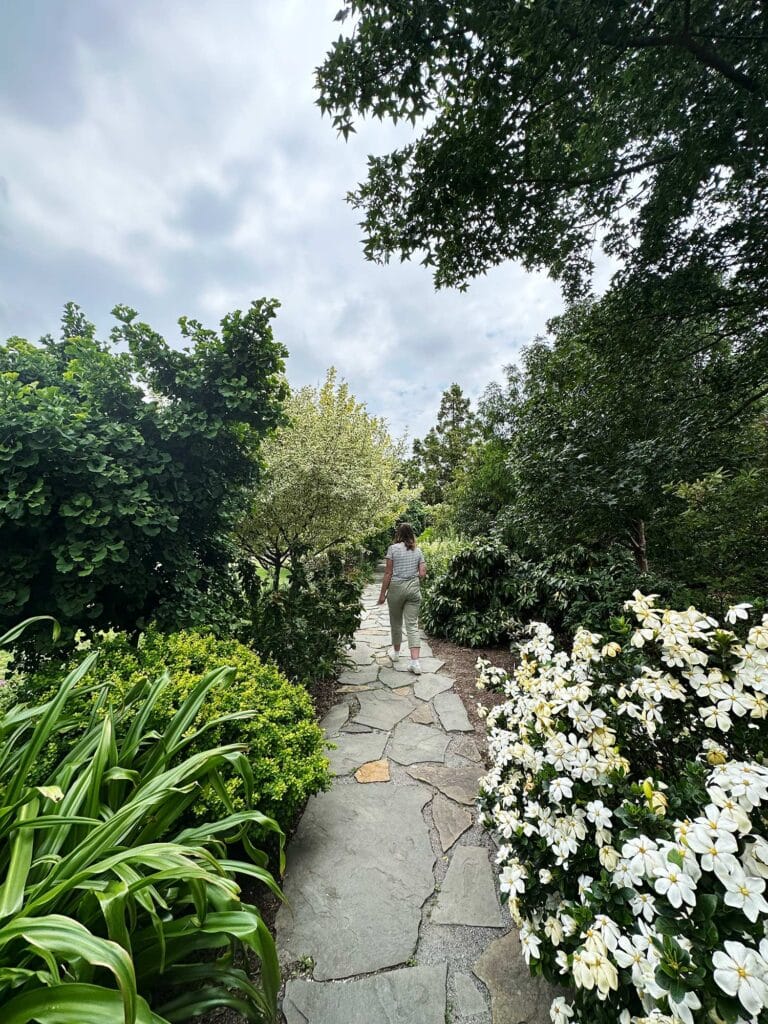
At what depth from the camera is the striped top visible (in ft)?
13.9

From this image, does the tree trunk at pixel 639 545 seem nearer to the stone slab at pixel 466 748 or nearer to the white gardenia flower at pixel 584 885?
the stone slab at pixel 466 748

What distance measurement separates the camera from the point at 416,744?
9.26 feet

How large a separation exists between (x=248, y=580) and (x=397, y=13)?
14.0 feet

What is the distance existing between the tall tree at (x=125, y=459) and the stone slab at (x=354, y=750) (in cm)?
149

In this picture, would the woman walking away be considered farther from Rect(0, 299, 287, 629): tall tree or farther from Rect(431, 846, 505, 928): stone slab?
Rect(431, 846, 505, 928): stone slab

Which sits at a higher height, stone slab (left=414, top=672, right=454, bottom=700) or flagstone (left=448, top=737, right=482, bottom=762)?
stone slab (left=414, top=672, right=454, bottom=700)

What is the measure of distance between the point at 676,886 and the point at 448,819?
1.61 metres

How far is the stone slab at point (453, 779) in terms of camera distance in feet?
7.53

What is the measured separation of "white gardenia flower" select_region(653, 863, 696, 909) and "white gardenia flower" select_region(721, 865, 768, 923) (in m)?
0.06

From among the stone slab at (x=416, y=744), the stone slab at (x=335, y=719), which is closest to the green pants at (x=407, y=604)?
the stone slab at (x=335, y=719)

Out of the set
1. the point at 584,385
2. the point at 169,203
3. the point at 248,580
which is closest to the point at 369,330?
the point at 169,203

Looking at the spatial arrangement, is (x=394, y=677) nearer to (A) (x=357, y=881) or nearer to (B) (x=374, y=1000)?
(A) (x=357, y=881)

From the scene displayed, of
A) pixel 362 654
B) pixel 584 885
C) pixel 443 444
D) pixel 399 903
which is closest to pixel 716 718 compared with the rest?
pixel 584 885

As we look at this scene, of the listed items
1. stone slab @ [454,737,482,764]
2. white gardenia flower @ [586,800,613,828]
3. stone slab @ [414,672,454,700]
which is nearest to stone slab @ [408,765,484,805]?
stone slab @ [454,737,482,764]
